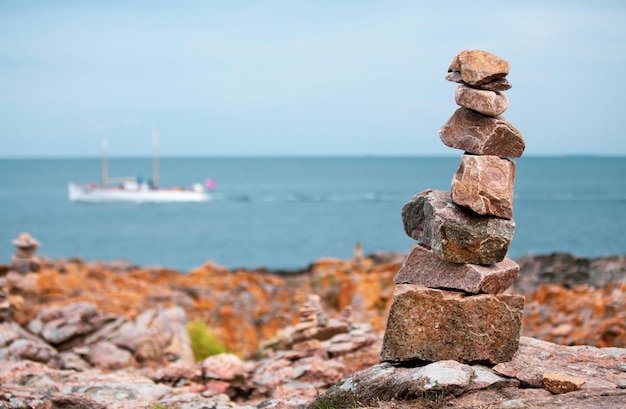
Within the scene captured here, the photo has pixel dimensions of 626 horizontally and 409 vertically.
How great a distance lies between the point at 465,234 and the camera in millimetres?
9211

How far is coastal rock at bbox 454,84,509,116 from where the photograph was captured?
30.3 feet

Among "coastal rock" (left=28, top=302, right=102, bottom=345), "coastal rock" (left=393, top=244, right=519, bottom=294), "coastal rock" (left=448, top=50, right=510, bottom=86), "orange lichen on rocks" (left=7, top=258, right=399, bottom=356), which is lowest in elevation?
"orange lichen on rocks" (left=7, top=258, right=399, bottom=356)

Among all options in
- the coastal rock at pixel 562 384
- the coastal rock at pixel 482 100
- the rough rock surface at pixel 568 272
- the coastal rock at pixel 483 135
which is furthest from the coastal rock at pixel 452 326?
the rough rock surface at pixel 568 272

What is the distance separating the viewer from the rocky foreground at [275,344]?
29.0ft

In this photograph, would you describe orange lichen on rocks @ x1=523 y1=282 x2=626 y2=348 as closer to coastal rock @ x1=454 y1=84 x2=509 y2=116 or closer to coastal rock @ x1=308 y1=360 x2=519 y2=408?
coastal rock @ x1=308 y1=360 x2=519 y2=408

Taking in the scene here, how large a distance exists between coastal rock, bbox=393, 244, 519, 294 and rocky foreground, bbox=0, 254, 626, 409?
37.3 inches

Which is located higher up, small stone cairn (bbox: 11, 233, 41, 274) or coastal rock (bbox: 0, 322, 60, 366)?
small stone cairn (bbox: 11, 233, 41, 274)

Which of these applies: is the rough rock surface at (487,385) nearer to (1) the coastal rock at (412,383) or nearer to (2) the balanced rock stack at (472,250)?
(1) the coastal rock at (412,383)

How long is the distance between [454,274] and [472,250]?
0.38 metres

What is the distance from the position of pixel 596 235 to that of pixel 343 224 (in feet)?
94.2

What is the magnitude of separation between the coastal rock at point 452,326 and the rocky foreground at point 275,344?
0.20m

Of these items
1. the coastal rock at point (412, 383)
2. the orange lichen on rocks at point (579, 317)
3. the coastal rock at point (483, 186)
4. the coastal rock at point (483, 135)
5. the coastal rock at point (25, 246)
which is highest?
the coastal rock at point (483, 135)

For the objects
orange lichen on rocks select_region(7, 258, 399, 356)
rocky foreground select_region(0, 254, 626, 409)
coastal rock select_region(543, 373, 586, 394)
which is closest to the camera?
coastal rock select_region(543, 373, 586, 394)

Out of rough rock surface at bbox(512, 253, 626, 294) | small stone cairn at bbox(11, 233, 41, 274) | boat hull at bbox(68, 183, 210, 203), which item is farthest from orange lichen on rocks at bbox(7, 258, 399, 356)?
boat hull at bbox(68, 183, 210, 203)
